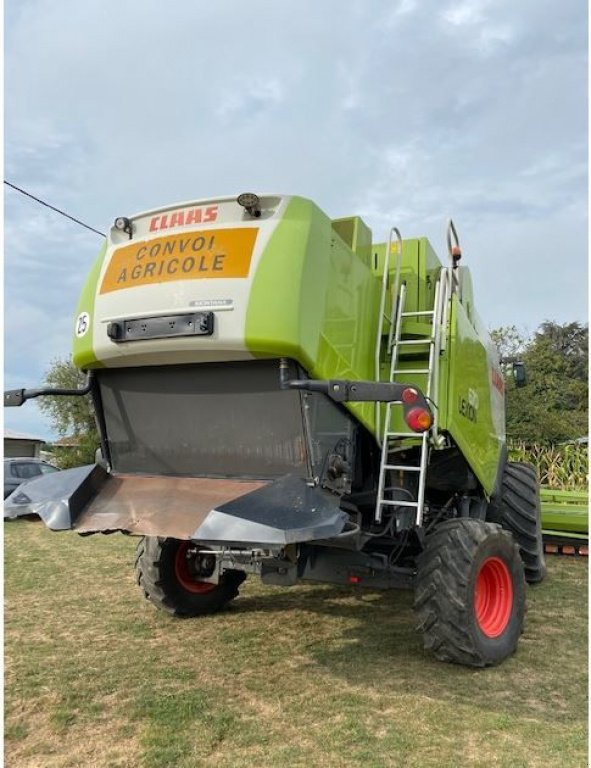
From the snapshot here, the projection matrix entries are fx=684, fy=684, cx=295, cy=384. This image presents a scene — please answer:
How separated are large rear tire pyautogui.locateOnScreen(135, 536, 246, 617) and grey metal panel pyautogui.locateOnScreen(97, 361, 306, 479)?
109cm

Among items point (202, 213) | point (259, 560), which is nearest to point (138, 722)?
point (259, 560)

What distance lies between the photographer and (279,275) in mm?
3979

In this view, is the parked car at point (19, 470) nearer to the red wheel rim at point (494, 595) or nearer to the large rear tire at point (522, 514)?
the large rear tire at point (522, 514)

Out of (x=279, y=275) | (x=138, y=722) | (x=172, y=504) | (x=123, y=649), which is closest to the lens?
(x=138, y=722)

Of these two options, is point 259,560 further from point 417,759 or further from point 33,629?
point 33,629

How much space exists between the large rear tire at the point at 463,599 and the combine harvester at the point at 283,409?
1 centimetres

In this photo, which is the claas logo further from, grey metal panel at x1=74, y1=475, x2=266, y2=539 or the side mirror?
the side mirror

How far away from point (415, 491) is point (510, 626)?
113 centimetres

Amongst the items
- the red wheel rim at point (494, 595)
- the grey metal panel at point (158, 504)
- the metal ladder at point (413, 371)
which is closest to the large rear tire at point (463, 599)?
the red wheel rim at point (494, 595)

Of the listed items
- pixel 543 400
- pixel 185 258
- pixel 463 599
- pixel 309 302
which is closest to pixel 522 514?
pixel 463 599

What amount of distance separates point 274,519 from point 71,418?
29.9 metres

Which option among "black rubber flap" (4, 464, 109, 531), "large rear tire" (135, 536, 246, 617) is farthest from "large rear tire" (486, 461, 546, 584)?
"black rubber flap" (4, 464, 109, 531)

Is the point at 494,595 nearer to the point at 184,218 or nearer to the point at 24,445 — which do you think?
the point at 184,218

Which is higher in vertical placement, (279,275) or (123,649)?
(279,275)
